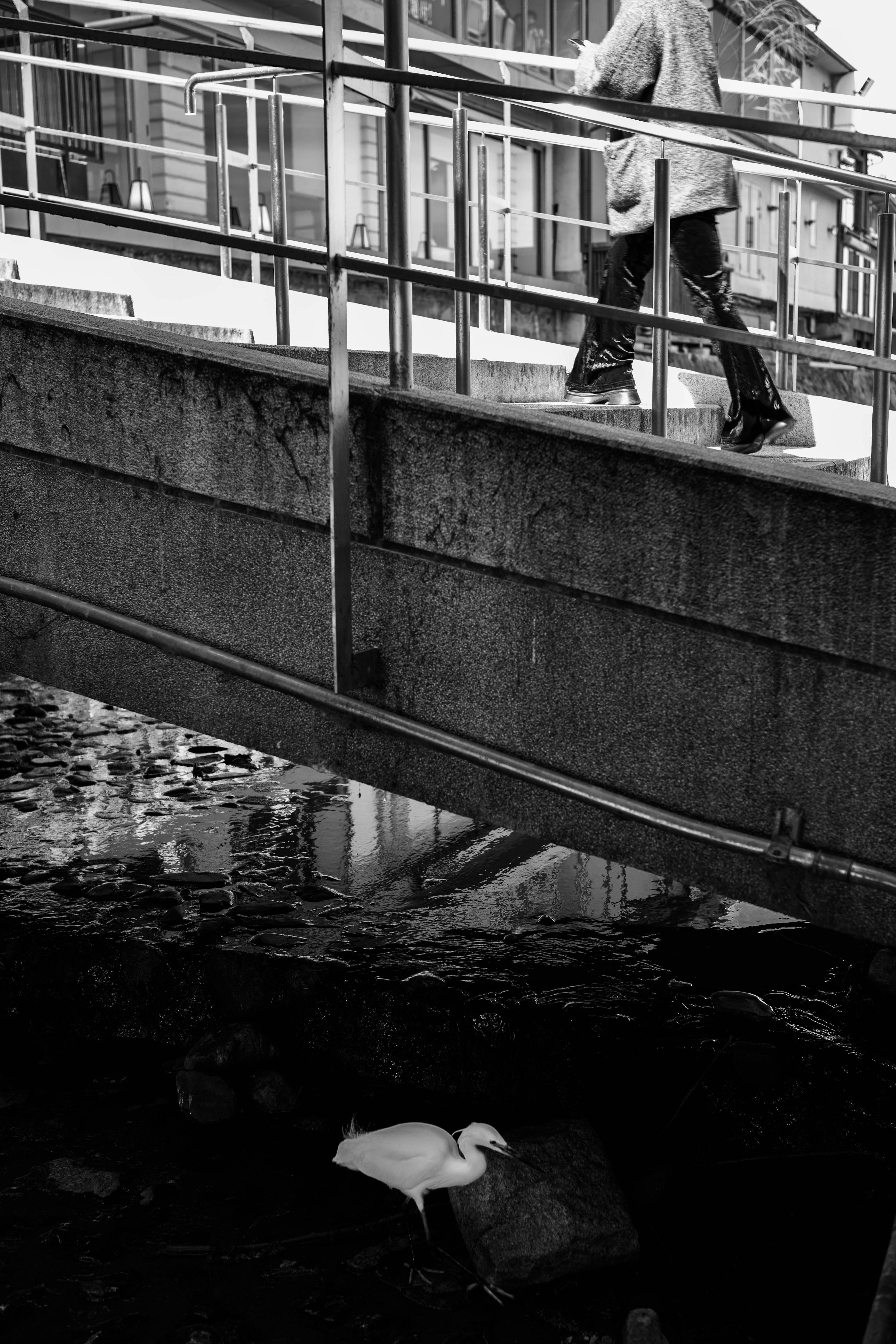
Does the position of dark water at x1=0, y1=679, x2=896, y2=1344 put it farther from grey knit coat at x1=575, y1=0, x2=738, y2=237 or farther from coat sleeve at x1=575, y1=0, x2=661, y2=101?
coat sleeve at x1=575, y1=0, x2=661, y2=101

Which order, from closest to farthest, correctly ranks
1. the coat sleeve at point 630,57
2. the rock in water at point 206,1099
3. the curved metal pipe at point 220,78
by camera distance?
the rock in water at point 206,1099 → the coat sleeve at point 630,57 → the curved metal pipe at point 220,78

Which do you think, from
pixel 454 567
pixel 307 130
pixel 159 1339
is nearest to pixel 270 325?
pixel 454 567

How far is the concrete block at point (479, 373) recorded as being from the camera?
4352 mm

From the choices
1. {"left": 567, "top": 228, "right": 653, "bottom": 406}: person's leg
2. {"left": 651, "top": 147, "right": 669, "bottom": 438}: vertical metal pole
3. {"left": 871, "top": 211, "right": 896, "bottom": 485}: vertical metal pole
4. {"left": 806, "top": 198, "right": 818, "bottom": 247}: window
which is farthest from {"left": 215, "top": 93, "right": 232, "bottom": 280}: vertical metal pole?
{"left": 806, "top": 198, "right": 818, "bottom": 247}: window

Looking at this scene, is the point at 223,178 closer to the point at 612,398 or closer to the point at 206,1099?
the point at 612,398

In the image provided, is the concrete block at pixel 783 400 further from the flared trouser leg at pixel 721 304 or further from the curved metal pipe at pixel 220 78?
the curved metal pipe at pixel 220 78

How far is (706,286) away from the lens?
4371 mm

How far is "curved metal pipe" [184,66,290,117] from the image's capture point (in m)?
5.22

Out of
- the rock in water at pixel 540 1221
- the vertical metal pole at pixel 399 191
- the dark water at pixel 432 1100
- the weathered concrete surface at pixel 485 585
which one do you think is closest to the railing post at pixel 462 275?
the vertical metal pole at pixel 399 191

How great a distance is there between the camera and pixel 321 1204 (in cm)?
342

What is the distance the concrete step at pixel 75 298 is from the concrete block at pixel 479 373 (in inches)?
42.3

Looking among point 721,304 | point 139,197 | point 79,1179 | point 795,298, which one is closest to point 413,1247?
point 79,1179

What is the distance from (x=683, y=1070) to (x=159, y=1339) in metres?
1.59

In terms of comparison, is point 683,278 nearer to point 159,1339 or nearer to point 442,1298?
point 442,1298
